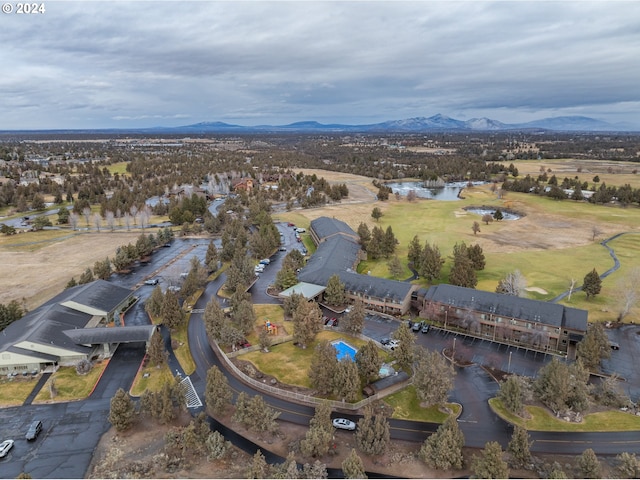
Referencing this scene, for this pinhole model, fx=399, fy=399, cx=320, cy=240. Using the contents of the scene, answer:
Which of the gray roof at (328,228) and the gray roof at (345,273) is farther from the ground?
the gray roof at (328,228)

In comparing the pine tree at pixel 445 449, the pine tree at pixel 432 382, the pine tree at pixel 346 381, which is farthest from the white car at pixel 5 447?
the pine tree at pixel 432 382

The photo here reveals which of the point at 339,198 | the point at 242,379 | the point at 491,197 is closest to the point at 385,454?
the point at 242,379

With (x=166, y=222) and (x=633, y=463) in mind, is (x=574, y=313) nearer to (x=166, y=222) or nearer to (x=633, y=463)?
(x=633, y=463)

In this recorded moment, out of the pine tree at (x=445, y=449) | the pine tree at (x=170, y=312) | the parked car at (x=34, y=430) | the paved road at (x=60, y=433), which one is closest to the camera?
the pine tree at (x=445, y=449)

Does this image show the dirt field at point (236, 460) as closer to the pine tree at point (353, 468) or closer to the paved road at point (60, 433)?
the paved road at point (60, 433)

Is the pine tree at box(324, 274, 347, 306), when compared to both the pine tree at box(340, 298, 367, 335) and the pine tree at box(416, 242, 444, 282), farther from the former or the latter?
the pine tree at box(416, 242, 444, 282)

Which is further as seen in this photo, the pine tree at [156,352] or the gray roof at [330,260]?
the gray roof at [330,260]
